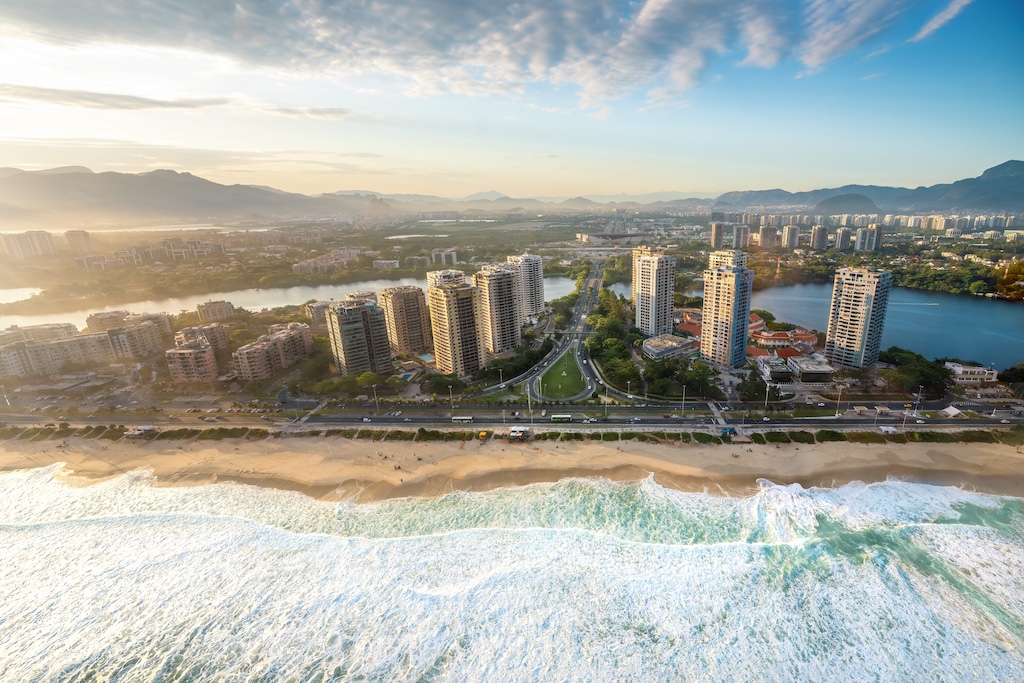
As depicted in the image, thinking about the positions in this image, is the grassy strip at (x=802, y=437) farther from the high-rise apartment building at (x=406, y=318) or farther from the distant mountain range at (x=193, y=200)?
the distant mountain range at (x=193, y=200)

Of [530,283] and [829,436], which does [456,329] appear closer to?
[530,283]

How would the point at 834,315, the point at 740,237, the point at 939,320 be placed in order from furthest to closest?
the point at 740,237 → the point at 939,320 → the point at 834,315

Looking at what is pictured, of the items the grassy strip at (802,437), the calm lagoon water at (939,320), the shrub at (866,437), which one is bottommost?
the calm lagoon water at (939,320)

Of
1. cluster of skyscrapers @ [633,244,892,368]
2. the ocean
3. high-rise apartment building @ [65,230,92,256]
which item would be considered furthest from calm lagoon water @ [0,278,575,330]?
the ocean

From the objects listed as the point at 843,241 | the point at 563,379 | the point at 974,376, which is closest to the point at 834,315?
the point at 974,376

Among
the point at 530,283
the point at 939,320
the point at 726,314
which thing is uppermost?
the point at 530,283

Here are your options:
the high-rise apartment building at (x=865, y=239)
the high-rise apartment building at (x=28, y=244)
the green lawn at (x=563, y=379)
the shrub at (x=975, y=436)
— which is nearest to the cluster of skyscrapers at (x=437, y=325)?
the green lawn at (x=563, y=379)

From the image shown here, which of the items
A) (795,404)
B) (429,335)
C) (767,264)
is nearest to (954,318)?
(767,264)

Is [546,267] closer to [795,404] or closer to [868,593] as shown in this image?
[795,404]
